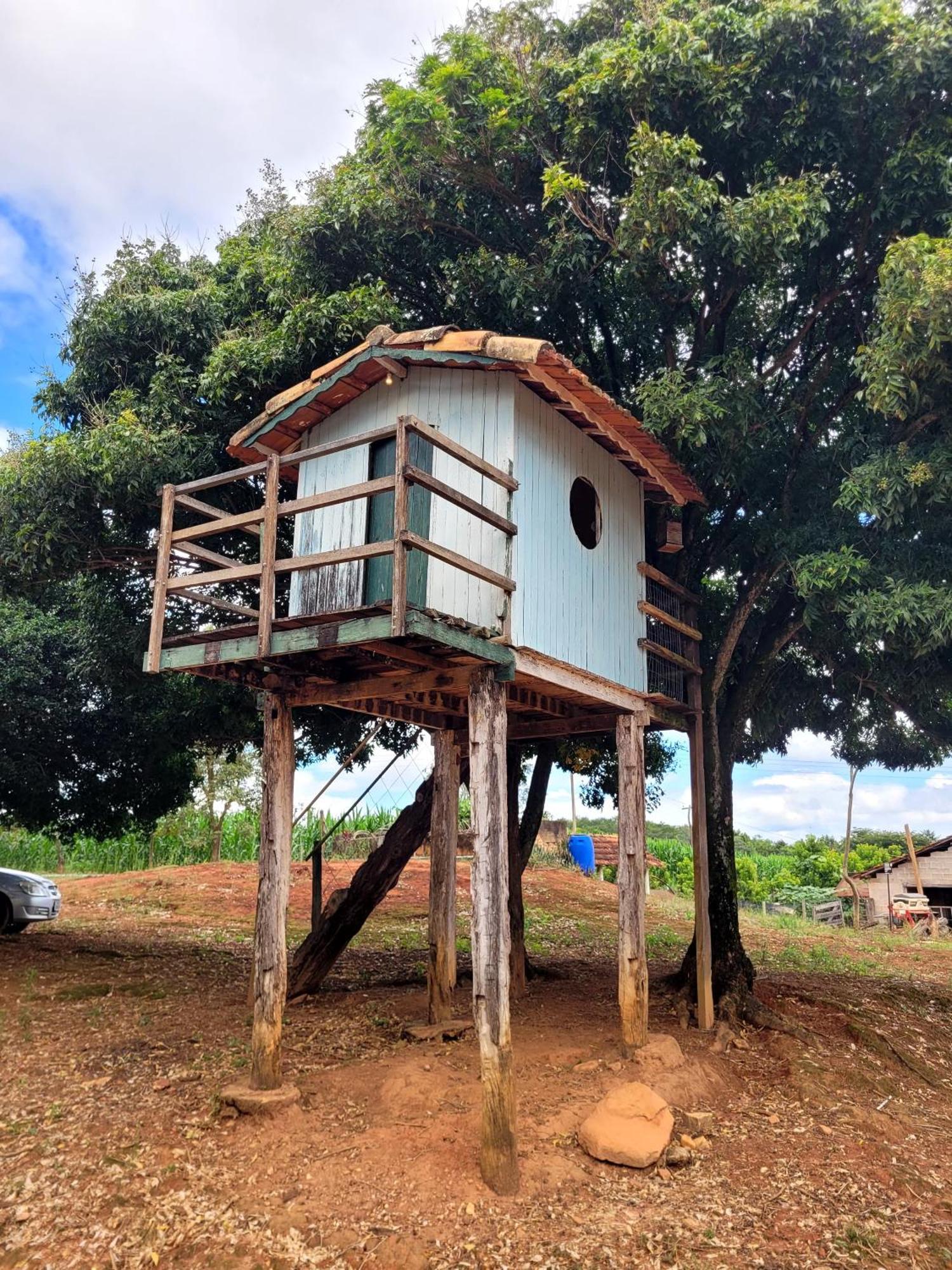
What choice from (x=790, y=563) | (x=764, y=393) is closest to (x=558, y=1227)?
(x=790, y=563)

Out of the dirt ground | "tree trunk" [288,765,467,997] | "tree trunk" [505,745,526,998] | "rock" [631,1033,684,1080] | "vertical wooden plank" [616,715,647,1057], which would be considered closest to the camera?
the dirt ground

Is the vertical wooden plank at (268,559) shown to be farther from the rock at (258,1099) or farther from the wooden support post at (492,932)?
the rock at (258,1099)

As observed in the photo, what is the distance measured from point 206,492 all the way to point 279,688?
5075 millimetres

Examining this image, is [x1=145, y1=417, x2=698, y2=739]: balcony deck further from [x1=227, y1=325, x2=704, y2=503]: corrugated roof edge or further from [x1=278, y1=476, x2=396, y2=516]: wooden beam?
[x1=227, y1=325, x2=704, y2=503]: corrugated roof edge

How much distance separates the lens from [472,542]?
28.5 ft

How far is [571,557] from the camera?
9703 millimetres

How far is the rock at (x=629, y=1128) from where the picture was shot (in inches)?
301

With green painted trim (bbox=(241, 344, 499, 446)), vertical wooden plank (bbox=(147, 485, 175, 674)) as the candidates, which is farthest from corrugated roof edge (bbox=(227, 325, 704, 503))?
vertical wooden plank (bbox=(147, 485, 175, 674))

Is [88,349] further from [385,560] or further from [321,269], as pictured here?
[385,560]

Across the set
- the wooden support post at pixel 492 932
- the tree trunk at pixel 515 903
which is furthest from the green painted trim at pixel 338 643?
the tree trunk at pixel 515 903

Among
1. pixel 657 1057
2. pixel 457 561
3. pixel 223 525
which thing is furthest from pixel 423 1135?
pixel 223 525

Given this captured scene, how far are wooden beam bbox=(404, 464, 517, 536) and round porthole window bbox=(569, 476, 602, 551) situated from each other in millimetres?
1976

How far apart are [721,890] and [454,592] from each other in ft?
22.2

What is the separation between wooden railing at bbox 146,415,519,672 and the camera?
7.25 metres
